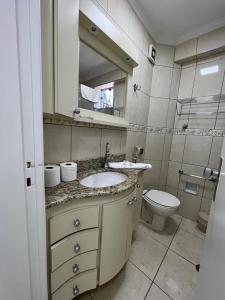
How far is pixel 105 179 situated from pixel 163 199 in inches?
36.1

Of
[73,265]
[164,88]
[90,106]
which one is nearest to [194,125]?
[164,88]

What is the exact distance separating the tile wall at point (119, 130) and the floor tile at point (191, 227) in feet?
4.10

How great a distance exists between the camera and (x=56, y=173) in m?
0.80

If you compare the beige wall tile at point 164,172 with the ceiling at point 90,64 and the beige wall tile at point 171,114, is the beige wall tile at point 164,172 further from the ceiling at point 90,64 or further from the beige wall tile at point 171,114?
the ceiling at point 90,64

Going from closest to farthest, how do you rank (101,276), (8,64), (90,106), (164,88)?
(8,64), (101,276), (90,106), (164,88)

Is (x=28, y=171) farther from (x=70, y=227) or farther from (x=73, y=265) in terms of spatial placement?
(x=73, y=265)

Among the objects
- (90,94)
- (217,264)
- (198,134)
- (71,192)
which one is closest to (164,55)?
(198,134)

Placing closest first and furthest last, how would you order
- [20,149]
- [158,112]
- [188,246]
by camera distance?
1. [20,149]
2. [188,246]
3. [158,112]

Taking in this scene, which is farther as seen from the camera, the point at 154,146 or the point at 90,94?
the point at 154,146

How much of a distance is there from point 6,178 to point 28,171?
60 millimetres

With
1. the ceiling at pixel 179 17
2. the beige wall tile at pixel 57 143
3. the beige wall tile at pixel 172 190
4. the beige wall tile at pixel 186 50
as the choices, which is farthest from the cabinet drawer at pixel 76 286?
the beige wall tile at pixel 186 50

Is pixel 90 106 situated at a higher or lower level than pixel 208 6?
lower

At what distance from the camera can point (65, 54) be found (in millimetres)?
694

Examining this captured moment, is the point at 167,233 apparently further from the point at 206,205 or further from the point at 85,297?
the point at 85,297
